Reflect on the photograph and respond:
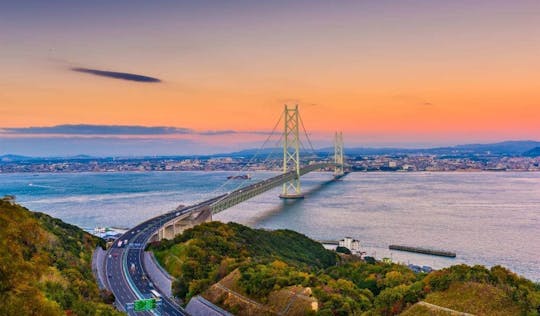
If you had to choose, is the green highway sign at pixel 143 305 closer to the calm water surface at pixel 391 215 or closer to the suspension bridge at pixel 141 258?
the suspension bridge at pixel 141 258

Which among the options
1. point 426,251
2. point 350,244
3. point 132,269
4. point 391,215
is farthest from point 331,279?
point 391,215

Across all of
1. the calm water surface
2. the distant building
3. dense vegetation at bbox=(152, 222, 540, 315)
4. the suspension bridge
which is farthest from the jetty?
the suspension bridge

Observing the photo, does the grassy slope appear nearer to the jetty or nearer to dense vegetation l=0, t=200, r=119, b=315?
dense vegetation l=0, t=200, r=119, b=315

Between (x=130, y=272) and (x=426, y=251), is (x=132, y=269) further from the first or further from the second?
(x=426, y=251)

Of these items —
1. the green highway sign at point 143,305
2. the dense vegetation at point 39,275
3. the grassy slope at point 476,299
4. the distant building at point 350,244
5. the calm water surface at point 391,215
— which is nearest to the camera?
the grassy slope at point 476,299

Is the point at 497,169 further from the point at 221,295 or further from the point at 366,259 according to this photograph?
the point at 221,295

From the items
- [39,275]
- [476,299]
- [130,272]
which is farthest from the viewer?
[130,272]

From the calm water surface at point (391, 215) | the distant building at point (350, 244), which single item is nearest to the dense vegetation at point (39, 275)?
the distant building at point (350, 244)
